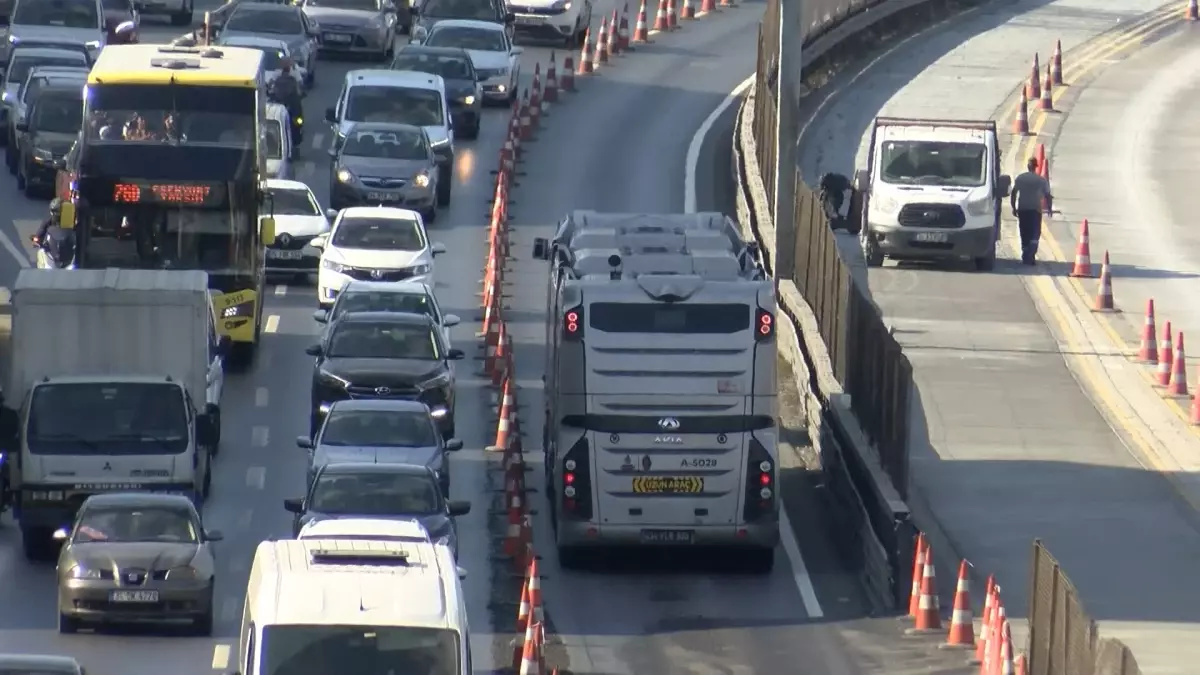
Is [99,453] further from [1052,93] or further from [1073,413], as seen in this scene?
[1052,93]

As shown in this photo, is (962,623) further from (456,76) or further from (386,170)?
(456,76)

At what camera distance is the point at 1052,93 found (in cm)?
5853

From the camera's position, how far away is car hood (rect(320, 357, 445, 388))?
30375 millimetres

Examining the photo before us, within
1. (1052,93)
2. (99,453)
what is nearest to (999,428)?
(99,453)

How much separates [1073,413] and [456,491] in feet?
27.0

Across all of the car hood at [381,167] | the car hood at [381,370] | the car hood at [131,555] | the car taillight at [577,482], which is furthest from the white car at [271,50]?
the car hood at [131,555]

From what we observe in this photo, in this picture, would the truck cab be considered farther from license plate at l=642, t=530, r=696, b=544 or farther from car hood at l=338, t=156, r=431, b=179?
license plate at l=642, t=530, r=696, b=544

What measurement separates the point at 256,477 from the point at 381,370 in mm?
1987

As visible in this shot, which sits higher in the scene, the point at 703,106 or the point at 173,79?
the point at 173,79

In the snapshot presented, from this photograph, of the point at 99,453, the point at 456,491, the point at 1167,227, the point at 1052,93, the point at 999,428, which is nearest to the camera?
the point at 99,453

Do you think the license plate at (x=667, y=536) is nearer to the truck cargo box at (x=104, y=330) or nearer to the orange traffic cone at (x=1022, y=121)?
the truck cargo box at (x=104, y=330)

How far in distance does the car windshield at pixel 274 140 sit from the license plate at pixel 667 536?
18.3 meters

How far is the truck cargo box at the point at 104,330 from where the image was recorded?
27344mm

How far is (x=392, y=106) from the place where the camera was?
45.1 meters
